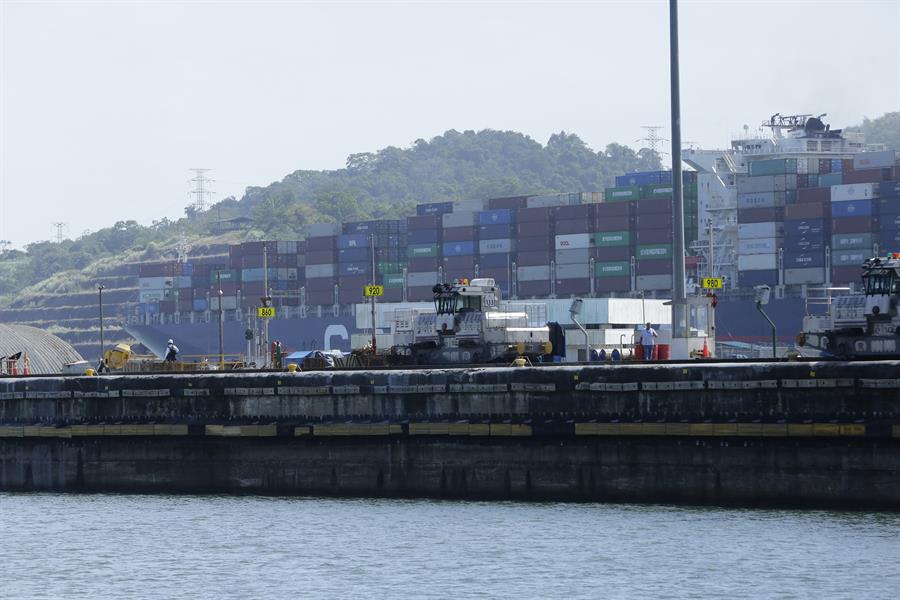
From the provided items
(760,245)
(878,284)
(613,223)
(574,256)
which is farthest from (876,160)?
(878,284)

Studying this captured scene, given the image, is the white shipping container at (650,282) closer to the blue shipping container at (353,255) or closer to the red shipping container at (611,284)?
the red shipping container at (611,284)

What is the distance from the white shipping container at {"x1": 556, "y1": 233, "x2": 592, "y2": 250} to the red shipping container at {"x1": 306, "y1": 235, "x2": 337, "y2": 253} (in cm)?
3416

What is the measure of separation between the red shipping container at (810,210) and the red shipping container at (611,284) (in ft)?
58.4

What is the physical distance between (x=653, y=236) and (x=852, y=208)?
74.9 ft

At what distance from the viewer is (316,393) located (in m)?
47.6

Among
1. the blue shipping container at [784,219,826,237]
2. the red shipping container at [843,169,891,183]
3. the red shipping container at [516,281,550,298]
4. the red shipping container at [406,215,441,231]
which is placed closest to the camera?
the red shipping container at [843,169,891,183]

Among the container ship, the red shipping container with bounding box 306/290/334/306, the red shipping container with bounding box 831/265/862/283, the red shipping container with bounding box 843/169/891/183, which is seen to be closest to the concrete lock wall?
the container ship

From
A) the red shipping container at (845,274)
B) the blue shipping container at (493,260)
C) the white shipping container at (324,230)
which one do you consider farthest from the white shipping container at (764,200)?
the white shipping container at (324,230)

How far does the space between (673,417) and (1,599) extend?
18573 mm

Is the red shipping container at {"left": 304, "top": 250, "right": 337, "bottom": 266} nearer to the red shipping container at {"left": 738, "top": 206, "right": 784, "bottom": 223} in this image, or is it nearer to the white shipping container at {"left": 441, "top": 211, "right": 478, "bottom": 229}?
the white shipping container at {"left": 441, "top": 211, "right": 478, "bottom": 229}

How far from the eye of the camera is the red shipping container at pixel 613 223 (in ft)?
492

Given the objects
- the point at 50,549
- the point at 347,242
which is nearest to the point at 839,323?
the point at 50,549

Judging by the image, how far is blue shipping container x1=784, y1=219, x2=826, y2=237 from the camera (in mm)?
134375

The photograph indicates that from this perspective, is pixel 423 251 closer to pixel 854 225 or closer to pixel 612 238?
pixel 612 238
